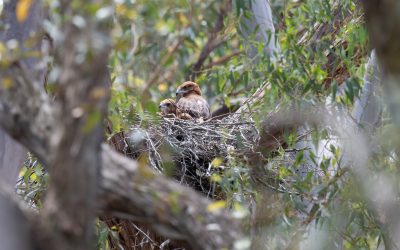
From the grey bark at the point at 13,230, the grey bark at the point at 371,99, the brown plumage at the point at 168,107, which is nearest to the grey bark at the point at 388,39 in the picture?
the grey bark at the point at 13,230

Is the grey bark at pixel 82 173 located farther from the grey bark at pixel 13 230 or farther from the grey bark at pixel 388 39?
the grey bark at pixel 388 39

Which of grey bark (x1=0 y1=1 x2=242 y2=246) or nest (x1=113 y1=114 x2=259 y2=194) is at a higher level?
grey bark (x1=0 y1=1 x2=242 y2=246)

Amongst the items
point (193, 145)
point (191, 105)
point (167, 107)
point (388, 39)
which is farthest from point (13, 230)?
point (191, 105)

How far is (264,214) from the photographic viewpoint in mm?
6633

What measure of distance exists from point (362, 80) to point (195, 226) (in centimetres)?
378

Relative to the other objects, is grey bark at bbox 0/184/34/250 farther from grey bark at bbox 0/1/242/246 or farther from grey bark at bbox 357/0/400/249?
grey bark at bbox 357/0/400/249

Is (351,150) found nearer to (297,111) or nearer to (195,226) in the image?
(297,111)

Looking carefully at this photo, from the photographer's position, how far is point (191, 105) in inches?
400

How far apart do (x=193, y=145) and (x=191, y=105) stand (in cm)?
188

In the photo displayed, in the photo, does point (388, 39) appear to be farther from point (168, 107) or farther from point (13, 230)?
point (168, 107)

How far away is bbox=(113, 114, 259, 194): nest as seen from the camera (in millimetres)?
7996

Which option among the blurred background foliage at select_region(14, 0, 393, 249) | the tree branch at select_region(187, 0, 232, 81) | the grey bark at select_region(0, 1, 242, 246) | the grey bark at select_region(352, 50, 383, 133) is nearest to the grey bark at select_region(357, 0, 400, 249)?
the grey bark at select_region(0, 1, 242, 246)

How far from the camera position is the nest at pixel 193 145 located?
800 cm

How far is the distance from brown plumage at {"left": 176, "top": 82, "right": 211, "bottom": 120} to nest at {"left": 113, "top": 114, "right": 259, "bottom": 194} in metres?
1.16
